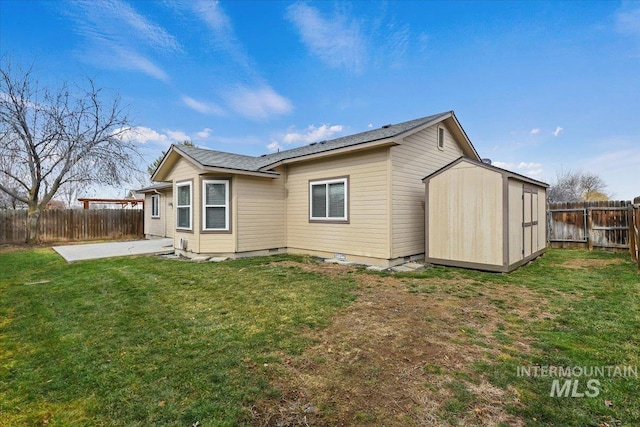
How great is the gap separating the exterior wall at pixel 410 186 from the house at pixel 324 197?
0.09 feet

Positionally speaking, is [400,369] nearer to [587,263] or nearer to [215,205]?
[215,205]

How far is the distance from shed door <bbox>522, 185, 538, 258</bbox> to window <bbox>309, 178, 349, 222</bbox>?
4589mm

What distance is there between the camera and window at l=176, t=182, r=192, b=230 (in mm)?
9391

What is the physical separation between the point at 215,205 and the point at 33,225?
1130 cm

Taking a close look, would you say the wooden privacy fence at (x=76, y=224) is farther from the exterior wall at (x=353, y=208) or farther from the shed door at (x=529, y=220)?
the shed door at (x=529, y=220)

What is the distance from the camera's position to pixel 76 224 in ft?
49.5

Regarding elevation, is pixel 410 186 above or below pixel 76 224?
above

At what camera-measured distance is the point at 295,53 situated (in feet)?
41.1

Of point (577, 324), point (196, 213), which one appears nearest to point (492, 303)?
point (577, 324)

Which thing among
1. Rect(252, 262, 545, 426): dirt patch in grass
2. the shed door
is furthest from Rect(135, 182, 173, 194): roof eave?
the shed door

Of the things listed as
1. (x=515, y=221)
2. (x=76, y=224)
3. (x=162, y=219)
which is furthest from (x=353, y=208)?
(x=76, y=224)

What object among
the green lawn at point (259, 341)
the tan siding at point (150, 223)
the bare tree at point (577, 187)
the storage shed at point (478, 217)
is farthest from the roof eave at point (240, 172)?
the bare tree at point (577, 187)

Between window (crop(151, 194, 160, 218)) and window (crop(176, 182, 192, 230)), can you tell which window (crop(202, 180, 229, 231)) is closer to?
window (crop(176, 182, 192, 230))

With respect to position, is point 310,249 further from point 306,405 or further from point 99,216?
point 99,216
